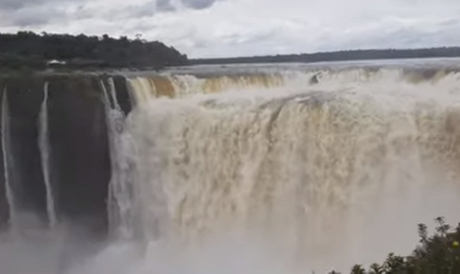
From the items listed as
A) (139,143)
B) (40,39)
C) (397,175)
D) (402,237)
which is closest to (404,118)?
(397,175)

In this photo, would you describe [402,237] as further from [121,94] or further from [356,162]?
[121,94]

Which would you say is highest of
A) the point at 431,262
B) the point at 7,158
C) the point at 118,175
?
the point at 431,262

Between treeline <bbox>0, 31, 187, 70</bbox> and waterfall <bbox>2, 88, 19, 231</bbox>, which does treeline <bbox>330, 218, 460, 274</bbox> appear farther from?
treeline <bbox>0, 31, 187, 70</bbox>

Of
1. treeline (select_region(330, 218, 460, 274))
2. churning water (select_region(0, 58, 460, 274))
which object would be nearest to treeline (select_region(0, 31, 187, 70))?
churning water (select_region(0, 58, 460, 274))

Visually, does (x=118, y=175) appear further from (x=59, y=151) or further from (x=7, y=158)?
(x=7, y=158)

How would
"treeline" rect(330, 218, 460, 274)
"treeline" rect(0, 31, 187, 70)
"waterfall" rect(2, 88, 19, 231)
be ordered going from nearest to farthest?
"treeline" rect(330, 218, 460, 274), "waterfall" rect(2, 88, 19, 231), "treeline" rect(0, 31, 187, 70)

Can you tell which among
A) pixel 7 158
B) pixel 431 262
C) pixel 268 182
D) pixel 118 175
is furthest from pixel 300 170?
pixel 431 262
